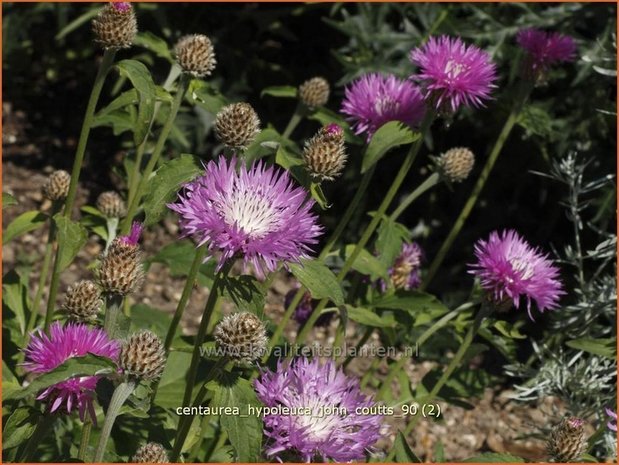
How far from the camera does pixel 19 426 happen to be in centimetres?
172

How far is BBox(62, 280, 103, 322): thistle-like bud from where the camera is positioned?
71.2 inches

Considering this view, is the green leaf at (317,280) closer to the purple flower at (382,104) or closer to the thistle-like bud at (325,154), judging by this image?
the thistle-like bud at (325,154)

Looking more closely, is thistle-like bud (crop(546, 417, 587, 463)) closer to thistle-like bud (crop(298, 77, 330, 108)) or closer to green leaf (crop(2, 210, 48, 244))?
thistle-like bud (crop(298, 77, 330, 108))

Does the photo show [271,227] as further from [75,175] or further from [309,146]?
[75,175]

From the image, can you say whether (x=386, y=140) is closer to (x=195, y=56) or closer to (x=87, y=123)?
(x=195, y=56)

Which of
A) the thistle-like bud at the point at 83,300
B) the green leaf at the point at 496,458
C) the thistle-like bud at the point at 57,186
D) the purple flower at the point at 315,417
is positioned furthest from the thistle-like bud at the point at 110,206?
the green leaf at the point at 496,458

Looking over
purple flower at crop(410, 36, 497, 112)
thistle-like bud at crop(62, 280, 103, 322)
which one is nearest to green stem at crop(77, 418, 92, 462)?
thistle-like bud at crop(62, 280, 103, 322)

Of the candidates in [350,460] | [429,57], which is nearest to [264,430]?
[350,460]

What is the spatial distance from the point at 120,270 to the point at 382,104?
84cm

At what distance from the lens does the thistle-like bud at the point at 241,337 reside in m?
1.59

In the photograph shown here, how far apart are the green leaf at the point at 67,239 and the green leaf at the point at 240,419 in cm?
49

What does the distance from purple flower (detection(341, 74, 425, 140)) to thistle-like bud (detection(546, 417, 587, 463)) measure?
0.74 meters

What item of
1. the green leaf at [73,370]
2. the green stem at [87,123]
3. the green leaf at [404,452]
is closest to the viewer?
the green leaf at [73,370]

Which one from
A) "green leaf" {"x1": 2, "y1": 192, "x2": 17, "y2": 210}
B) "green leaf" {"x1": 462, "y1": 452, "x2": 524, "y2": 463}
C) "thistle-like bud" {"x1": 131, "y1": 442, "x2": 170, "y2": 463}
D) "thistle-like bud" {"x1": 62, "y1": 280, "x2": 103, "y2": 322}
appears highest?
"green leaf" {"x1": 2, "y1": 192, "x2": 17, "y2": 210}
